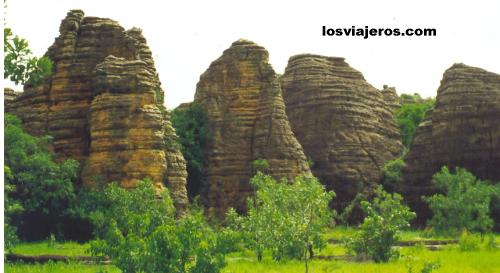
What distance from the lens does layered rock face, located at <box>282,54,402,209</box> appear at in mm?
62469

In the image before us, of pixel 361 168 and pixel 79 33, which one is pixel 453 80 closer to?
pixel 361 168

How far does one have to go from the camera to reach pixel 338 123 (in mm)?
64375

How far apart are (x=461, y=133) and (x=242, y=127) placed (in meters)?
15.6

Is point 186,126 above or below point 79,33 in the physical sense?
below

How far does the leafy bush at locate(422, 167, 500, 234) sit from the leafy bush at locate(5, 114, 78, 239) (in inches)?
812

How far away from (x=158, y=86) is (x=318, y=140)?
21.0 m

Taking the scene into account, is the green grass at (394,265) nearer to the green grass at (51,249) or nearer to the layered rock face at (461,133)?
the green grass at (51,249)

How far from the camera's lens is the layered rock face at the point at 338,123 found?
62.5 meters

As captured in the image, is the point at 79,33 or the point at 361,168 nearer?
the point at 79,33

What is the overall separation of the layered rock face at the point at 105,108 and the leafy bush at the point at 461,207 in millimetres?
14694

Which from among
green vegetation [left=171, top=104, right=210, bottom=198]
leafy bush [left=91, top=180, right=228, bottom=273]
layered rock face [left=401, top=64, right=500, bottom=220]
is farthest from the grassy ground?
layered rock face [left=401, top=64, right=500, bottom=220]

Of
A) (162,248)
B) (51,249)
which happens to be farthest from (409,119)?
(162,248)

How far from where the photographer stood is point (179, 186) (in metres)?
43.8

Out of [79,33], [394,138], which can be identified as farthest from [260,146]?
[394,138]
